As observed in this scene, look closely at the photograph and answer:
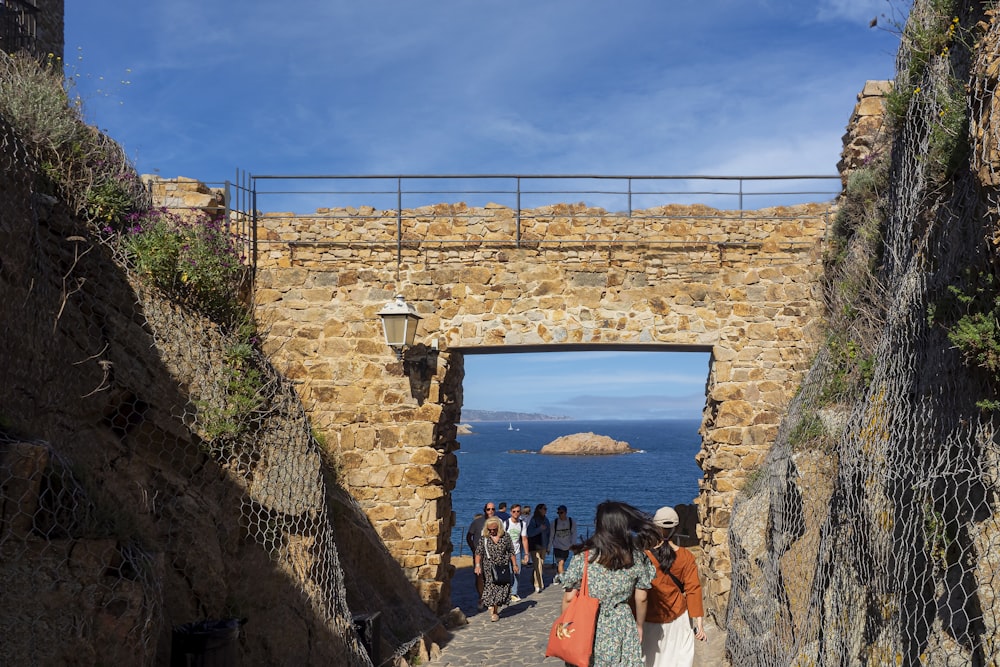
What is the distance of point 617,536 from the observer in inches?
169

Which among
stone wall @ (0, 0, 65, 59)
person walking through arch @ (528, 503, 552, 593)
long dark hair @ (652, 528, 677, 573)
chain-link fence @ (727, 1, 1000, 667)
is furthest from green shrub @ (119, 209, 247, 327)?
stone wall @ (0, 0, 65, 59)

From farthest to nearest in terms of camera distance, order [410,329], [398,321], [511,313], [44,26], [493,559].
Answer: [44,26] → [493,559] → [511,313] → [410,329] → [398,321]

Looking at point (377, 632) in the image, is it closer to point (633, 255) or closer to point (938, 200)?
point (633, 255)

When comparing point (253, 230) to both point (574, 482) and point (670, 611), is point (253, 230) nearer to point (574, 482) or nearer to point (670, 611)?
point (670, 611)

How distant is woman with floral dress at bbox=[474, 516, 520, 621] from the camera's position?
977cm

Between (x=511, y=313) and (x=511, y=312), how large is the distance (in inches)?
0.4

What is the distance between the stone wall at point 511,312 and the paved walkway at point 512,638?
0.65 metres

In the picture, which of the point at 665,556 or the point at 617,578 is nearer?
the point at 617,578

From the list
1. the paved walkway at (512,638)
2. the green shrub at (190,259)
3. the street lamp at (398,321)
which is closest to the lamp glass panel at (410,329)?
the street lamp at (398,321)

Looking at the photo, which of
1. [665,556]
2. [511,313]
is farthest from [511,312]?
[665,556]

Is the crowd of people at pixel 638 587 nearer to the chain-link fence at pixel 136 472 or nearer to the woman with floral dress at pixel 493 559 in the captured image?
the chain-link fence at pixel 136 472

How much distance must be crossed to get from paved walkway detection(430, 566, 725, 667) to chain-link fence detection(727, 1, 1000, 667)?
106 inches

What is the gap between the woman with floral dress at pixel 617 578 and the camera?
13.8ft

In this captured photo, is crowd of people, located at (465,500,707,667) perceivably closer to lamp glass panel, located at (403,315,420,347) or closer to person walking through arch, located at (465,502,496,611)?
lamp glass panel, located at (403,315,420,347)
